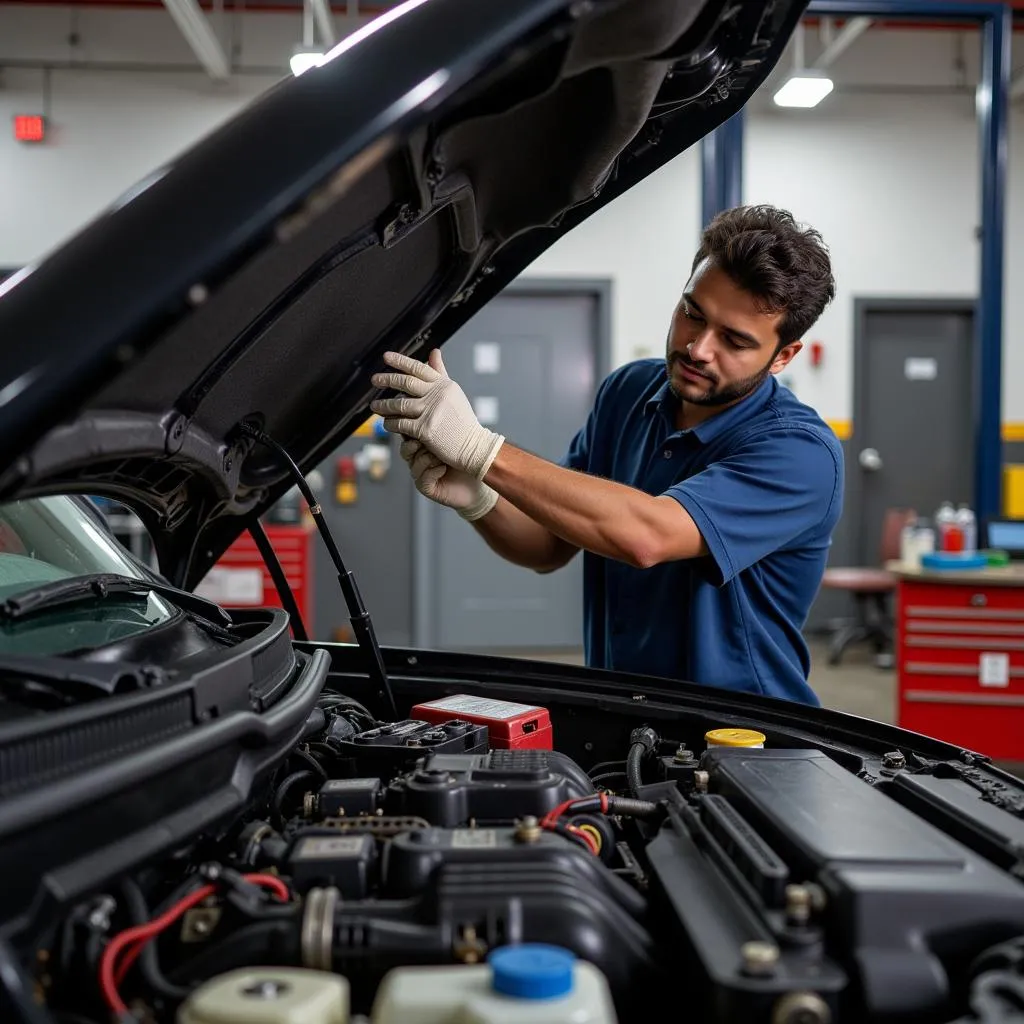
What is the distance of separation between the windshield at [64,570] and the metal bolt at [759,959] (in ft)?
2.13

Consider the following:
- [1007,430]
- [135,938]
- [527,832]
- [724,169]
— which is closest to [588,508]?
[527,832]

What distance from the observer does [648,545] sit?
1.54 metres

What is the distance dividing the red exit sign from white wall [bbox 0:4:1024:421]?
0.10 m

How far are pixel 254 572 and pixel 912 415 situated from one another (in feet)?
14.5

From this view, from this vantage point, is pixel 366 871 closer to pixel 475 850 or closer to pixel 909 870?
pixel 475 850

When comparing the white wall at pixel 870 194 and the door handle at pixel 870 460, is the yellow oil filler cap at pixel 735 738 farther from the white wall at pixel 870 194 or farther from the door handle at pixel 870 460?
the door handle at pixel 870 460

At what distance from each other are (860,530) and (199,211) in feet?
21.2

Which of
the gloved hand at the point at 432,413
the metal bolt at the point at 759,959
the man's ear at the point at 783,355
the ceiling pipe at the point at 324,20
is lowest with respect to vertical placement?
the metal bolt at the point at 759,959

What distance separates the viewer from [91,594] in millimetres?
1050

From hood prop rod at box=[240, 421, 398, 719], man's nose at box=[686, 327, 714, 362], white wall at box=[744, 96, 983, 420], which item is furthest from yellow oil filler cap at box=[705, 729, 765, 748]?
white wall at box=[744, 96, 983, 420]

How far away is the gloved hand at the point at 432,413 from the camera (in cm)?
145

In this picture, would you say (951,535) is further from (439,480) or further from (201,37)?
(201,37)

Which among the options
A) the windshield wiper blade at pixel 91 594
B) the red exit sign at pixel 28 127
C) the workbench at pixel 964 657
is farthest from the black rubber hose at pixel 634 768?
the red exit sign at pixel 28 127

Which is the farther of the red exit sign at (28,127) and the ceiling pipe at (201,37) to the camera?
the red exit sign at (28,127)
